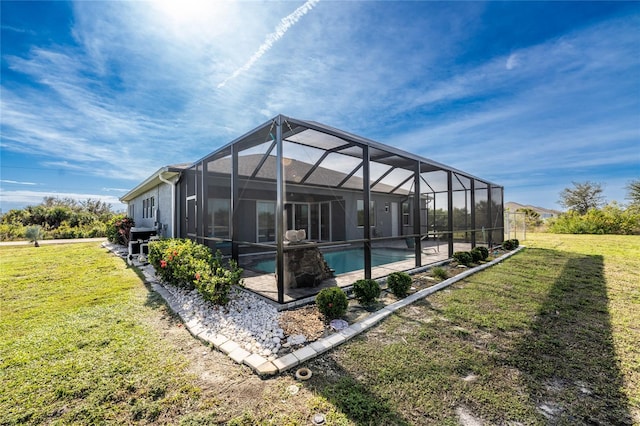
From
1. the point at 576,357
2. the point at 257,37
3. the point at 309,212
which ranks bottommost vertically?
the point at 576,357

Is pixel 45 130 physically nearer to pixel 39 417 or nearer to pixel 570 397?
pixel 39 417

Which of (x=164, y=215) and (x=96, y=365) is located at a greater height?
(x=164, y=215)

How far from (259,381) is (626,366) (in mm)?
3752

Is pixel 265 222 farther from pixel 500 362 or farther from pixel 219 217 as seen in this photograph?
pixel 500 362

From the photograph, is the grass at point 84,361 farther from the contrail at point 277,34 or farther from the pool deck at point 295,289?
the contrail at point 277,34

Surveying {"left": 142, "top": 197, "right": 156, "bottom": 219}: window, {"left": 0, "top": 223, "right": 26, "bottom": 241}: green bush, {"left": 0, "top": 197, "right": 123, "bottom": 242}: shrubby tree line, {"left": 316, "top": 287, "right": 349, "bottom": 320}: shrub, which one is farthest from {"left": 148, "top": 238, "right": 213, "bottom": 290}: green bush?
{"left": 0, "top": 223, "right": 26, "bottom": 241}: green bush

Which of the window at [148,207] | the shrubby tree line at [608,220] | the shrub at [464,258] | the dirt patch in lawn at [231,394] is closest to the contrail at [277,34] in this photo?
the window at [148,207]

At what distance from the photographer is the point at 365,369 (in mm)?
2621

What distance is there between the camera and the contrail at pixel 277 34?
6.37m

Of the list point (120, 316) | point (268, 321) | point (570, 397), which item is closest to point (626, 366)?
point (570, 397)

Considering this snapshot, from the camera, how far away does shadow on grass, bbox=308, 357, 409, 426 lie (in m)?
1.96

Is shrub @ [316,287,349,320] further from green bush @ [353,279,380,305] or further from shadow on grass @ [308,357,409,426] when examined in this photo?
shadow on grass @ [308,357,409,426]

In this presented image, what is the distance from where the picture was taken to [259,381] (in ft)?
8.13

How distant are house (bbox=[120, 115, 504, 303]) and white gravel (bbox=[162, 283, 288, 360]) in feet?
1.52
